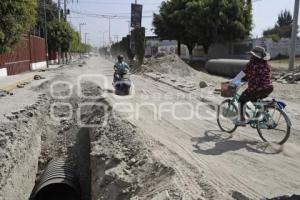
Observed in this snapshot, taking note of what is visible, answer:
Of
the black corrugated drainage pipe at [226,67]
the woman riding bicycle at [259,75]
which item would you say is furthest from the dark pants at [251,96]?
the black corrugated drainage pipe at [226,67]

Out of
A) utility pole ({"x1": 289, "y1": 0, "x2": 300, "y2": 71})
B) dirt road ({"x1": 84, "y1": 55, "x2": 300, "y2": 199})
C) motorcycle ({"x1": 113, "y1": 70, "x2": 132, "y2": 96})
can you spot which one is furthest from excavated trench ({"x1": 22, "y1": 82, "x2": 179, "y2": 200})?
utility pole ({"x1": 289, "y1": 0, "x2": 300, "y2": 71})

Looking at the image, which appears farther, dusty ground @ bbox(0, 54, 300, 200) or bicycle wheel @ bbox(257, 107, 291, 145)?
bicycle wheel @ bbox(257, 107, 291, 145)

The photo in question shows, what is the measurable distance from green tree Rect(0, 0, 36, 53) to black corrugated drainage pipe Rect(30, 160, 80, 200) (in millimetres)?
10355

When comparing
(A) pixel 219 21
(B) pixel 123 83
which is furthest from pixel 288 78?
(A) pixel 219 21

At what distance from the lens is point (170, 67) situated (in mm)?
29891

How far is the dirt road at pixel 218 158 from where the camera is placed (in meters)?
5.59

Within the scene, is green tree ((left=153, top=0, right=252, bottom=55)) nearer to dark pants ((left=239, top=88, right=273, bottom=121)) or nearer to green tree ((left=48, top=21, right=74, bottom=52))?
green tree ((left=48, top=21, right=74, bottom=52))

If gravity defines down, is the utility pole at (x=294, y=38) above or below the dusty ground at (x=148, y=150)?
above

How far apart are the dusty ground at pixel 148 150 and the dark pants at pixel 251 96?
650mm

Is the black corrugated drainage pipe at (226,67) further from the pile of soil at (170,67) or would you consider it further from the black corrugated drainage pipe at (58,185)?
the black corrugated drainage pipe at (58,185)

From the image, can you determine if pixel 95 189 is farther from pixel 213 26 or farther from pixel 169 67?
pixel 213 26

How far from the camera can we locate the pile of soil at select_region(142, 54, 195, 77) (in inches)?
1138

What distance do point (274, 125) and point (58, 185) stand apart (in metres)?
4.49

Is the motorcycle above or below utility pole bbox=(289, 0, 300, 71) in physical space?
below
